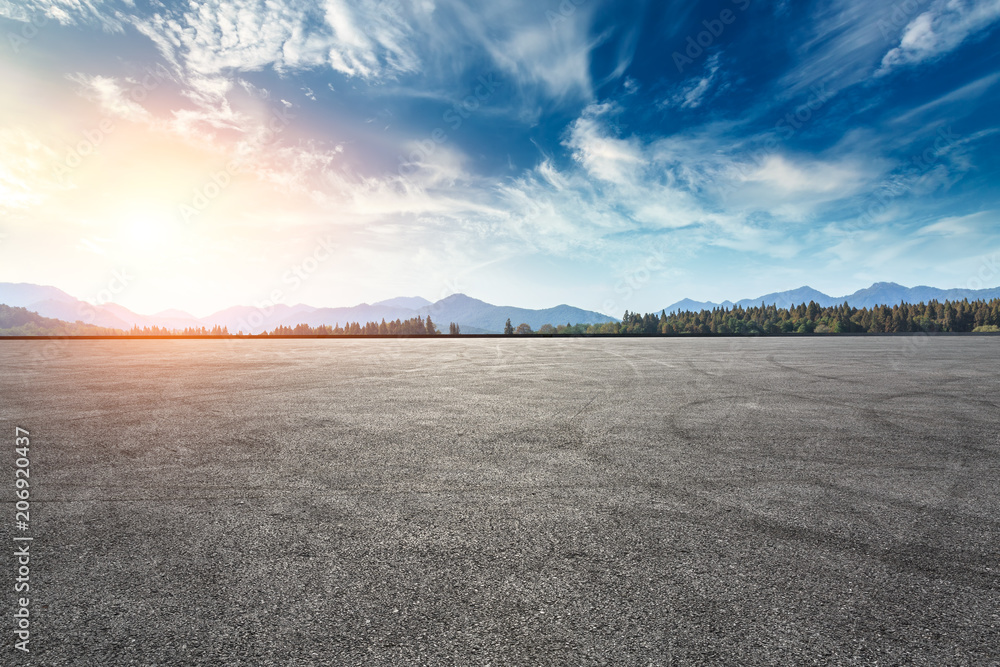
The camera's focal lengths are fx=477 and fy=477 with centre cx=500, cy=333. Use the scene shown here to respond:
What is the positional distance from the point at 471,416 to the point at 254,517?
16.9ft

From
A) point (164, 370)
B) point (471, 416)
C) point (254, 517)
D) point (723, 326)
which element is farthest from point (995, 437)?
point (723, 326)

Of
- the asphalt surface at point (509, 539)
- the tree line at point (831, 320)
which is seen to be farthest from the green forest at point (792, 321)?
the asphalt surface at point (509, 539)

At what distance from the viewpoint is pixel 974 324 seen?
133m

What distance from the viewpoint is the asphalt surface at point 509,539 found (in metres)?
2.87

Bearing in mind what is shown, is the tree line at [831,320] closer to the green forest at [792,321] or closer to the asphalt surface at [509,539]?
the green forest at [792,321]

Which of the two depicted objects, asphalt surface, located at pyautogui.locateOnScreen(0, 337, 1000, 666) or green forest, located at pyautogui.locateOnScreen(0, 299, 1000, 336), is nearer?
asphalt surface, located at pyautogui.locateOnScreen(0, 337, 1000, 666)

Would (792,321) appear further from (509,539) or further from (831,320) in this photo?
(509,539)

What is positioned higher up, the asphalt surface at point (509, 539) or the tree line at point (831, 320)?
the tree line at point (831, 320)

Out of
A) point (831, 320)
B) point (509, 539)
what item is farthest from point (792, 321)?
point (509, 539)

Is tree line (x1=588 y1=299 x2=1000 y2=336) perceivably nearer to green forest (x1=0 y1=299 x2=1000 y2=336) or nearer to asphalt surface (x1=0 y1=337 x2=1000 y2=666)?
green forest (x1=0 y1=299 x2=1000 y2=336)

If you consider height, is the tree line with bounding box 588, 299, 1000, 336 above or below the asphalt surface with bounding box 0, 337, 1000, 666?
above

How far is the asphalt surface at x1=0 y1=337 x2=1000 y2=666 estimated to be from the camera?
9.40 feet

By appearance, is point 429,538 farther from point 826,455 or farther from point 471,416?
point 826,455

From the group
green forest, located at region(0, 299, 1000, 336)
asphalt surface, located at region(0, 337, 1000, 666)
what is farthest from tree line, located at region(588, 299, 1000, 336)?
asphalt surface, located at region(0, 337, 1000, 666)
